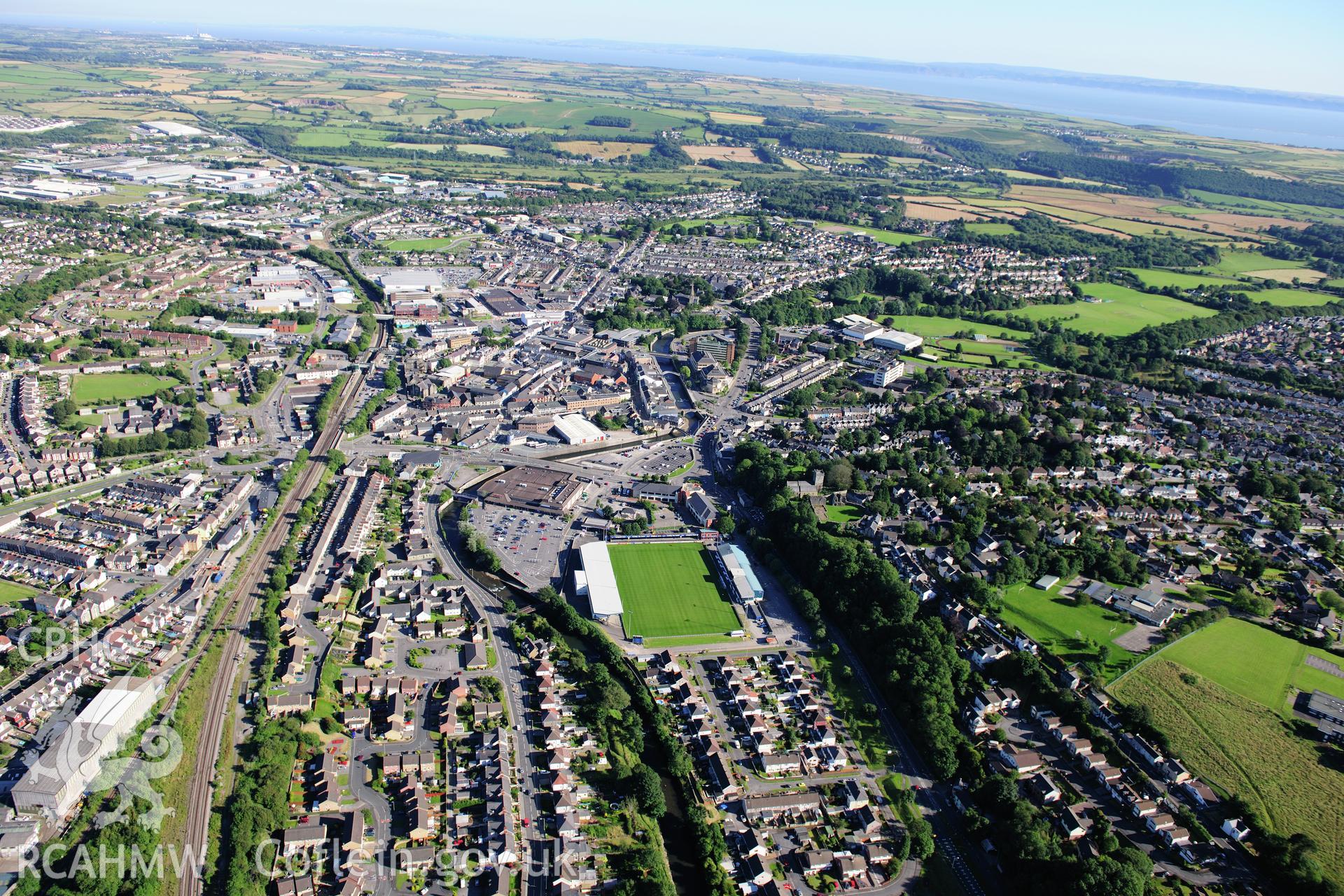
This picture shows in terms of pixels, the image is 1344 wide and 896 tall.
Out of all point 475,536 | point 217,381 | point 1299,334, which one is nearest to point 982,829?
point 475,536

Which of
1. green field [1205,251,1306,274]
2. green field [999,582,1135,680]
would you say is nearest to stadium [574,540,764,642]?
green field [999,582,1135,680]

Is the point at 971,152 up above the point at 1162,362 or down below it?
above

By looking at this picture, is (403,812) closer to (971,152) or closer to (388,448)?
(388,448)

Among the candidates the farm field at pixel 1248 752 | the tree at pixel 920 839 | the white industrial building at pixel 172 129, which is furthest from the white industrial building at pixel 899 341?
the white industrial building at pixel 172 129

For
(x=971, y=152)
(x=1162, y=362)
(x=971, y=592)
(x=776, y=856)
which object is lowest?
(x=776, y=856)

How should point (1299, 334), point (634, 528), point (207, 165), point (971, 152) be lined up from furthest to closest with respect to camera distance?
point (971, 152) < point (207, 165) < point (1299, 334) < point (634, 528)

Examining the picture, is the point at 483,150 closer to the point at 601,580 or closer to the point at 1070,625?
the point at 601,580

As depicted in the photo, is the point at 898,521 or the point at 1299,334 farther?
the point at 1299,334

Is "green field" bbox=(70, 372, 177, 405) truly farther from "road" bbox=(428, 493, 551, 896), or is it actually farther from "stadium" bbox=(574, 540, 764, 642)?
"stadium" bbox=(574, 540, 764, 642)

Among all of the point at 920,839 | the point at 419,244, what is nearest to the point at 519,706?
the point at 920,839

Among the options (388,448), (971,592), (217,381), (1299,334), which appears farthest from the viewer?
(1299,334)
